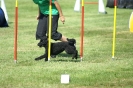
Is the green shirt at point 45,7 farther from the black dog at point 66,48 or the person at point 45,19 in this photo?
the black dog at point 66,48

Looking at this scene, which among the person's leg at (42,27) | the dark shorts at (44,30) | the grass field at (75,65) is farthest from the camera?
the person's leg at (42,27)

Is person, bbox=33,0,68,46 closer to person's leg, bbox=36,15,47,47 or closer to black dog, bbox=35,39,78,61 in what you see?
person's leg, bbox=36,15,47,47

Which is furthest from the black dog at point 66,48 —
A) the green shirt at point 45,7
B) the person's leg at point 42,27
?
the green shirt at point 45,7

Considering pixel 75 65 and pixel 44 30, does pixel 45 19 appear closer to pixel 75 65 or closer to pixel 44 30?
pixel 44 30

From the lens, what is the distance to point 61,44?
12.8 metres

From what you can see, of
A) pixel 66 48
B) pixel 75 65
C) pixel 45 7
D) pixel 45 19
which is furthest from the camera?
pixel 45 19

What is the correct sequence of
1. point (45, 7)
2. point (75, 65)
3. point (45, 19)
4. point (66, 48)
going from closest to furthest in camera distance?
point (75, 65) < point (66, 48) < point (45, 7) < point (45, 19)

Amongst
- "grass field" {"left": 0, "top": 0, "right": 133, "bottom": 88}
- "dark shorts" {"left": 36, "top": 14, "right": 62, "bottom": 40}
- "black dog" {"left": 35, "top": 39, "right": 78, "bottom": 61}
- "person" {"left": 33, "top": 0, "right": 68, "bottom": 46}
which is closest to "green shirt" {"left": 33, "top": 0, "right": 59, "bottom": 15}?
"person" {"left": 33, "top": 0, "right": 68, "bottom": 46}

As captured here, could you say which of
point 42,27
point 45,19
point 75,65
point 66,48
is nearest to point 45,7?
point 45,19

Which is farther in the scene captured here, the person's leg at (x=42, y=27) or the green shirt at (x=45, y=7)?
the person's leg at (x=42, y=27)

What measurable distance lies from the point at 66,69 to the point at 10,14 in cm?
2091

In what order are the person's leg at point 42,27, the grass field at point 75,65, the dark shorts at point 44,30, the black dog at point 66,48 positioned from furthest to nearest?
Answer: the person's leg at point 42,27 < the dark shorts at point 44,30 < the black dog at point 66,48 < the grass field at point 75,65

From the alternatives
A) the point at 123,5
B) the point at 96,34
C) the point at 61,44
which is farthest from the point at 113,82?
the point at 123,5

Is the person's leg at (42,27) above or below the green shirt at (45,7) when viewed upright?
below
